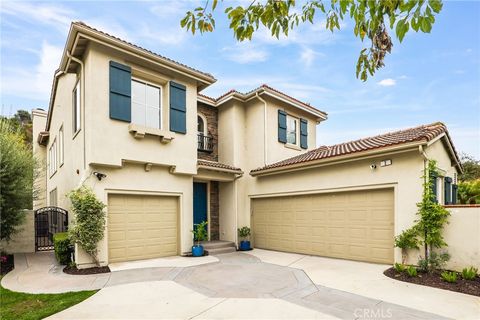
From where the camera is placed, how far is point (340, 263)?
926 centimetres

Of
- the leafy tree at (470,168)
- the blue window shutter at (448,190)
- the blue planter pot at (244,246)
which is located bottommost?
the blue planter pot at (244,246)

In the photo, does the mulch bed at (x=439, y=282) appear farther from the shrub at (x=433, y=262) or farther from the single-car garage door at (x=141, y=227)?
the single-car garage door at (x=141, y=227)

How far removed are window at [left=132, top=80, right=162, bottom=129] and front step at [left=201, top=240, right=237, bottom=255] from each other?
5.04m

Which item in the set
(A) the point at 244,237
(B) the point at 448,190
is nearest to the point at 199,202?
(A) the point at 244,237

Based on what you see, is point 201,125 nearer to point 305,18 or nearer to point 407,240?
point 407,240

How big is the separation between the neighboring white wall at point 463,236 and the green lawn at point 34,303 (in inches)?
346

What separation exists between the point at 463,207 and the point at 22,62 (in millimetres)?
14640

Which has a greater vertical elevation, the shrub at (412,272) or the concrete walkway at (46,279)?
the shrub at (412,272)

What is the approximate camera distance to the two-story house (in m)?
8.86

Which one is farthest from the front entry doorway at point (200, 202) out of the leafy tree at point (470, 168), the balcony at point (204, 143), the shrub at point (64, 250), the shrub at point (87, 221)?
the leafy tree at point (470, 168)

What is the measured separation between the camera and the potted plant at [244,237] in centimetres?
1228

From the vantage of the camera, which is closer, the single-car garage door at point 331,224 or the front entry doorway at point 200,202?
the single-car garage door at point 331,224

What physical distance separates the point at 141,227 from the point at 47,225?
663cm

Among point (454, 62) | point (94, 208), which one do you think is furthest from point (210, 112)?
point (454, 62)
